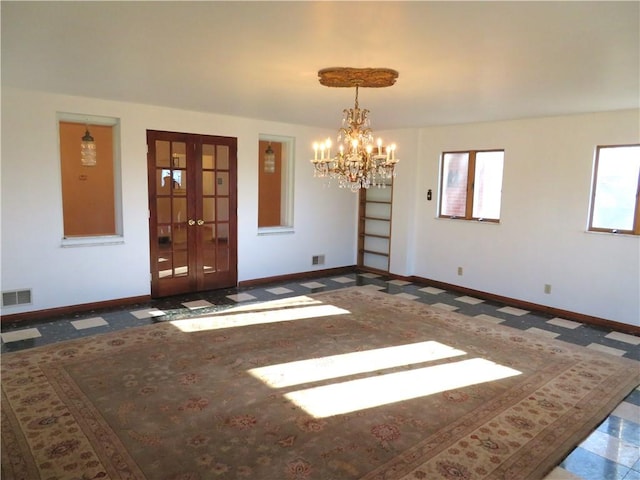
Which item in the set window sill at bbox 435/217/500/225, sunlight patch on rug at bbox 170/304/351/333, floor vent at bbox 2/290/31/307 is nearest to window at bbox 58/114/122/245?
floor vent at bbox 2/290/31/307

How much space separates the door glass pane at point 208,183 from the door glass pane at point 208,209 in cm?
11

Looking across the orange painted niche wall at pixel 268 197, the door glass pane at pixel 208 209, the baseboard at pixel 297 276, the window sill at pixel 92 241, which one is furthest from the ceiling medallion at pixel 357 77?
the orange painted niche wall at pixel 268 197

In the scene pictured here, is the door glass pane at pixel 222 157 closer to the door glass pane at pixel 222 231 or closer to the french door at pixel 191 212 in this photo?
the french door at pixel 191 212

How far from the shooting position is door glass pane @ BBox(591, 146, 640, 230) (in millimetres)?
4660

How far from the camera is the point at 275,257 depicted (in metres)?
6.62

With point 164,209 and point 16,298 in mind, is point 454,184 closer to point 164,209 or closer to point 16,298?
point 164,209

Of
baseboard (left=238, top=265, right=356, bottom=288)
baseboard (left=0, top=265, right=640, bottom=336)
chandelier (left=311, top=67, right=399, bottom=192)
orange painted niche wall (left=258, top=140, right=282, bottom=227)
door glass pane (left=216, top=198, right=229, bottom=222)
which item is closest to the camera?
chandelier (left=311, top=67, right=399, bottom=192)

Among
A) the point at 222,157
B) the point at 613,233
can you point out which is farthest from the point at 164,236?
the point at 613,233

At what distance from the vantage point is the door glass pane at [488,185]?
584 cm

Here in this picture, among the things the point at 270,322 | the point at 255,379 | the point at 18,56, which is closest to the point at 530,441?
the point at 255,379

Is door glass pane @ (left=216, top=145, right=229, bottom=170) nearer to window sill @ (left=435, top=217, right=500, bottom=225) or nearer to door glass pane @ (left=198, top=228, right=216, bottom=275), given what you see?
door glass pane @ (left=198, top=228, right=216, bottom=275)

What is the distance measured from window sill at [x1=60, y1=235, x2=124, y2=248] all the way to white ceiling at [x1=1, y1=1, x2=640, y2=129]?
5.21 feet

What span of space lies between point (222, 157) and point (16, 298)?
290cm

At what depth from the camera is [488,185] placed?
5.96 metres
